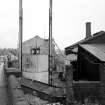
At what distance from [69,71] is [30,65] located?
11581 millimetres

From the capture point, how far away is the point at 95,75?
34.4ft

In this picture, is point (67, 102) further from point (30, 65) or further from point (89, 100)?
point (30, 65)

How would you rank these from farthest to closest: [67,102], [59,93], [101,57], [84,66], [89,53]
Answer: [84,66]
[89,53]
[101,57]
[59,93]
[67,102]

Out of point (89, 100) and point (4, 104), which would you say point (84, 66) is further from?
point (4, 104)

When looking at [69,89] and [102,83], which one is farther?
[102,83]

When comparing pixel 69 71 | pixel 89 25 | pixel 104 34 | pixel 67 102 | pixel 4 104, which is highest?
pixel 89 25

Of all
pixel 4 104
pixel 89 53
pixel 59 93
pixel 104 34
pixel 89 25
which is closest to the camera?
pixel 4 104

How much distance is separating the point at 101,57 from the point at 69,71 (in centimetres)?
216

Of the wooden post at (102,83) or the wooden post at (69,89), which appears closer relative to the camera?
the wooden post at (69,89)

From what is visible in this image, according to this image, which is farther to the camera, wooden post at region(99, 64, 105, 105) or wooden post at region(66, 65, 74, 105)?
wooden post at region(99, 64, 105, 105)

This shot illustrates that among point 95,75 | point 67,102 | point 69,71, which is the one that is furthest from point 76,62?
point 67,102

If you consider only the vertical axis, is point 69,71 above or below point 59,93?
above

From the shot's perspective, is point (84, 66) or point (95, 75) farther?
point (84, 66)

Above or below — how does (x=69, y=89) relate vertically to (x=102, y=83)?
below
